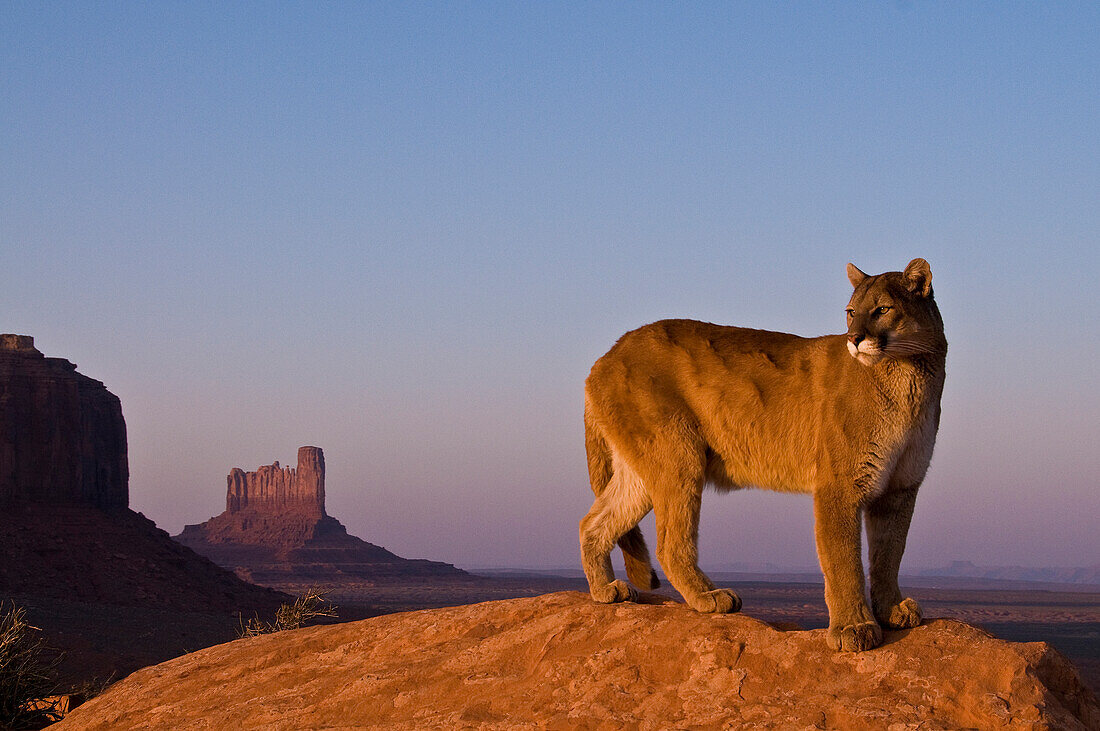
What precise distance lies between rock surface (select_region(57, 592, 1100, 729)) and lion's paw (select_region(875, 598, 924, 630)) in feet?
0.38

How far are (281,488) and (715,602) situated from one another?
123 metres

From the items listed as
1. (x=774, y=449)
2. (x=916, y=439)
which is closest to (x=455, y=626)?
(x=774, y=449)

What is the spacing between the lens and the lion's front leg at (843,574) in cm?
622

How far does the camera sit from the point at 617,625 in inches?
279

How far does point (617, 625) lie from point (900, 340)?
255 centimetres

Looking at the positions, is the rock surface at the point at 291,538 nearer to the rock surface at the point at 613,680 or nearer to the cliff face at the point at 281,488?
the cliff face at the point at 281,488

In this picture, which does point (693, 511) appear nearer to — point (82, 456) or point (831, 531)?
point (831, 531)

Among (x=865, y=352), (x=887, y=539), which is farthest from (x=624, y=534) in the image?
(x=865, y=352)

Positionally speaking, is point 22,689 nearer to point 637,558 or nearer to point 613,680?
point 637,558

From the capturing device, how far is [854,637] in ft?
20.3

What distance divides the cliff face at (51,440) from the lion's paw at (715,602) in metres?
61.8

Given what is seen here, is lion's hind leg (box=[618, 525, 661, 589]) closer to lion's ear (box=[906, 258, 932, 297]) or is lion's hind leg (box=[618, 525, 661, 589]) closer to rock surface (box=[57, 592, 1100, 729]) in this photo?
rock surface (box=[57, 592, 1100, 729])

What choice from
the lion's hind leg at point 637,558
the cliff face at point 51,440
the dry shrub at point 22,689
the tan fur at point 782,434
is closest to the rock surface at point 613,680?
the tan fur at point 782,434

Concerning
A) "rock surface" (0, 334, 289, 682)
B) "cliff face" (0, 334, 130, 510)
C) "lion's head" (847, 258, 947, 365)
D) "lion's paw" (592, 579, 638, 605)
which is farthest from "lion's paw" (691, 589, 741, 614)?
"cliff face" (0, 334, 130, 510)
